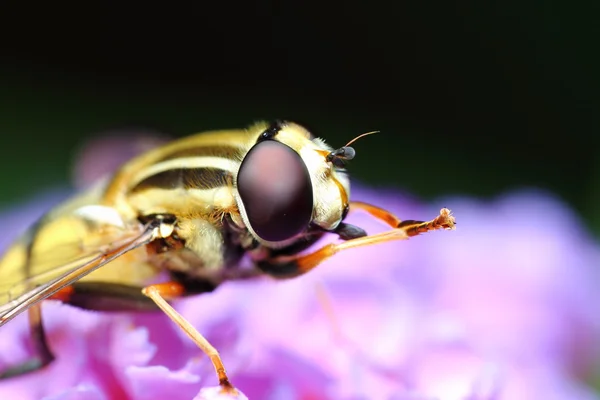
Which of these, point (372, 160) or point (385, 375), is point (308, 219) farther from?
point (372, 160)

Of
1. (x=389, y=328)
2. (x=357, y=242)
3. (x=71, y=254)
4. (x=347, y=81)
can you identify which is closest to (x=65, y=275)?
(x=71, y=254)

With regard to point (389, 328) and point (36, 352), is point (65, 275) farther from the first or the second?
point (389, 328)

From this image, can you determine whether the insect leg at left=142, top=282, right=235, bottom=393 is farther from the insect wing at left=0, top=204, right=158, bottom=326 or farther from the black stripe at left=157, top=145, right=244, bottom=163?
the black stripe at left=157, top=145, right=244, bottom=163

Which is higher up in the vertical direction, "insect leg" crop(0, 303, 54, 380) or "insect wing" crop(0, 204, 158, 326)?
"insect wing" crop(0, 204, 158, 326)

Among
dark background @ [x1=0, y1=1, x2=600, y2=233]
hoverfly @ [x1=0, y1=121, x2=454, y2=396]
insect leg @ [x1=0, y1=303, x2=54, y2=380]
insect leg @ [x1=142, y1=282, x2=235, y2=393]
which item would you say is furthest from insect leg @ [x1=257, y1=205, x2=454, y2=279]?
dark background @ [x1=0, y1=1, x2=600, y2=233]

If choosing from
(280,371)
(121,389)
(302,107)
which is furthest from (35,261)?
(302,107)

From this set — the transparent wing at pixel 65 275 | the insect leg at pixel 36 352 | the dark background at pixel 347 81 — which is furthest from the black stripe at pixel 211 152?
the dark background at pixel 347 81
